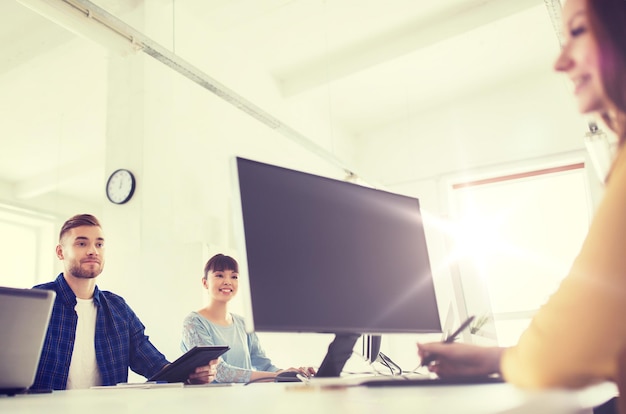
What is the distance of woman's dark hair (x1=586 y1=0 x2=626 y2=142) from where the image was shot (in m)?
0.89

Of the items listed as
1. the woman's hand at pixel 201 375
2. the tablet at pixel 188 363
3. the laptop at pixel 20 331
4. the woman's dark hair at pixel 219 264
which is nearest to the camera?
the laptop at pixel 20 331

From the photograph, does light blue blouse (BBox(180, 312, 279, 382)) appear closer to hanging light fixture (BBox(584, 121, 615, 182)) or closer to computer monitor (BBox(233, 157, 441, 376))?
computer monitor (BBox(233, 157, 441, 376))

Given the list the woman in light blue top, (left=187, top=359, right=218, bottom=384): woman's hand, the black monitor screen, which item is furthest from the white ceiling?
the black monitor screen

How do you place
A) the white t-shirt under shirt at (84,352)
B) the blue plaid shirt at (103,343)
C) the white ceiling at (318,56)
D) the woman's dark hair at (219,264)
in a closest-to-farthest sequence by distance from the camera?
the blue plaid shirt at (103,343) → the white t-shirt under shirt at (84,352) → the woman's dark hair at (219,264) → the white ceiling at (318,56)

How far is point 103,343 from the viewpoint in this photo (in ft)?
9.00

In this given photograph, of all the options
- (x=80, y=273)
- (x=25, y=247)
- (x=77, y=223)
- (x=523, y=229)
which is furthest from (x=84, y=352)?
(x=25, y=247)

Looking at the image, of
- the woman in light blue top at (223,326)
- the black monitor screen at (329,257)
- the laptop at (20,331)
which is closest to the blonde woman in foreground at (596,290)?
the black monitor screen at (329,257)

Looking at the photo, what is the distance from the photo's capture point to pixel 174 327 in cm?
377

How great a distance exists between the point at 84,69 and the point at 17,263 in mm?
3299

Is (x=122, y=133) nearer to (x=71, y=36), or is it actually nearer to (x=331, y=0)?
(x=71, y=36)

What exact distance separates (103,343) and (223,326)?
0.85 metres

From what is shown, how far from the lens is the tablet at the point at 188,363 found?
2053mm

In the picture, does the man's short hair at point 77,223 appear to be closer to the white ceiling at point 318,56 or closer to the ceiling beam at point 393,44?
the white ceiling at point 318,56

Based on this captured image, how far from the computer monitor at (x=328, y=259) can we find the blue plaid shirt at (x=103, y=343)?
155 cm
